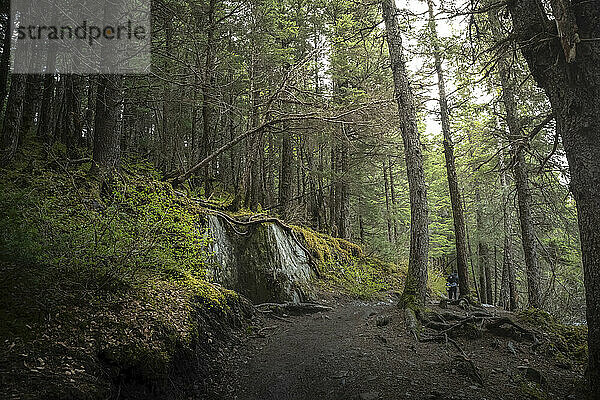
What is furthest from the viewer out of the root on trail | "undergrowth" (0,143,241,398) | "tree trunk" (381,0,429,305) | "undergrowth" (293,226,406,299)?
"undergrowth" (293,226,406,299)

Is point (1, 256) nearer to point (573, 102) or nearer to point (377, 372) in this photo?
point (377, 372)

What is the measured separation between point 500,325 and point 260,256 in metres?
6.29

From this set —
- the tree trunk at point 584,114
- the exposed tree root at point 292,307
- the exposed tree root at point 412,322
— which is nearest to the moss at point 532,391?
the tree trunk at point 584,114

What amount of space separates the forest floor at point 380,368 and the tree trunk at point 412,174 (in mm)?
1217

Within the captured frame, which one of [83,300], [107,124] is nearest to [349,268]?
[107,124]

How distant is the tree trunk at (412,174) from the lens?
8.62 meters

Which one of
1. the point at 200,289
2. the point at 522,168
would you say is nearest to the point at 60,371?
the point at 200,289

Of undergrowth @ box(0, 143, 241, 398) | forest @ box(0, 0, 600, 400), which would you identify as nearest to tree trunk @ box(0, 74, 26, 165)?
forest @ box(0, 0, 600, 400)

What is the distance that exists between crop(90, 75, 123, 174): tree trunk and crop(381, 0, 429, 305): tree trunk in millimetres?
6931

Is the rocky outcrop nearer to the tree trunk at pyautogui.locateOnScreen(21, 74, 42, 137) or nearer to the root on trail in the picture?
the root on trail

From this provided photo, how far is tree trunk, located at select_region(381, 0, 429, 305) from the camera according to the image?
28.3ft

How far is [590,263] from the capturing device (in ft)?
13.2

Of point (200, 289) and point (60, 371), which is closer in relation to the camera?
point (60, 371)

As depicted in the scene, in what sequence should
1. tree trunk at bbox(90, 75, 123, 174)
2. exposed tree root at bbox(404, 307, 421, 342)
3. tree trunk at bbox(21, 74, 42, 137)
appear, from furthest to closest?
1. tree trunk at bbox(21, 74, 42, 137)
2. tree trunk at bbox(90, 75, 123, 174)
3. exposed tree root at bbox(404, 307, 421, 342)
